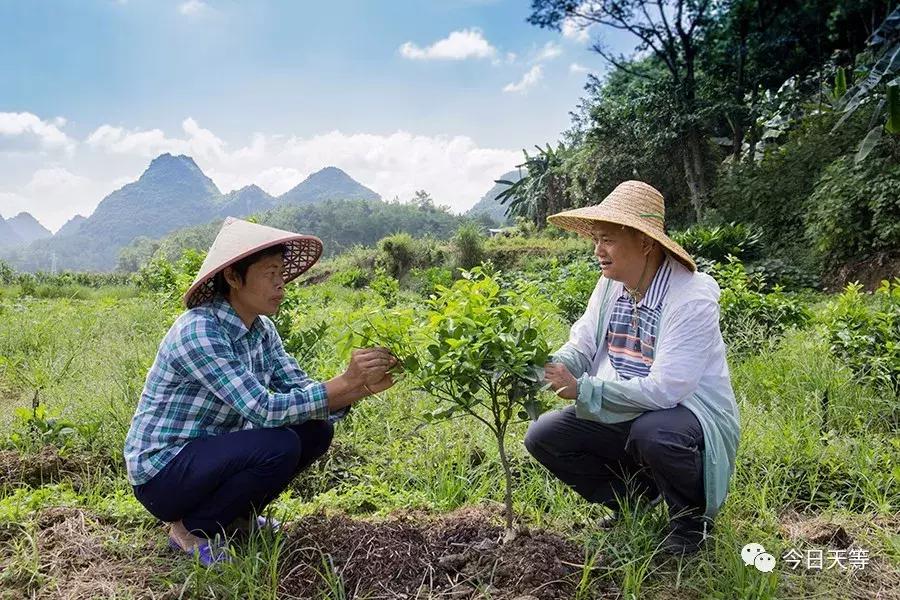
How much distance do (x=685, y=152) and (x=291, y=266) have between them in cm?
1492

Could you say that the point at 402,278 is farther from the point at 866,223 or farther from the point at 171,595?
the point at 171,595

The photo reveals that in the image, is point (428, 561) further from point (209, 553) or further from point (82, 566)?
point (82, 566)

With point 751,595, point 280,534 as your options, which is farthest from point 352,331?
point 751,595

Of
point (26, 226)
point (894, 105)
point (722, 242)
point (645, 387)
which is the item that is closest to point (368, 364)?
point (645, 387)

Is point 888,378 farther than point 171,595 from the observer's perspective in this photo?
Yes

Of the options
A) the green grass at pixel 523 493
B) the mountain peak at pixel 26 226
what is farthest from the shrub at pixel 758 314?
the mountain peak at pixel 26 226

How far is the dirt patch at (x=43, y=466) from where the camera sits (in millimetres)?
2906

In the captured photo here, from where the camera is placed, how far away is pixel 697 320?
2.05 metres

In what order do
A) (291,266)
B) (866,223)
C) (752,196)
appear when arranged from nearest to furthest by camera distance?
(291,266), (866,223), (752,196)

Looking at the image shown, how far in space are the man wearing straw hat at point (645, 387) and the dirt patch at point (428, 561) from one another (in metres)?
0.35

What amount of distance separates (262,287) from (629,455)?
4.81 feet

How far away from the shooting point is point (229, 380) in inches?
78.5

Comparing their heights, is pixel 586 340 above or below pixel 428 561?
above

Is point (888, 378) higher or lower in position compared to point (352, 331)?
lower
